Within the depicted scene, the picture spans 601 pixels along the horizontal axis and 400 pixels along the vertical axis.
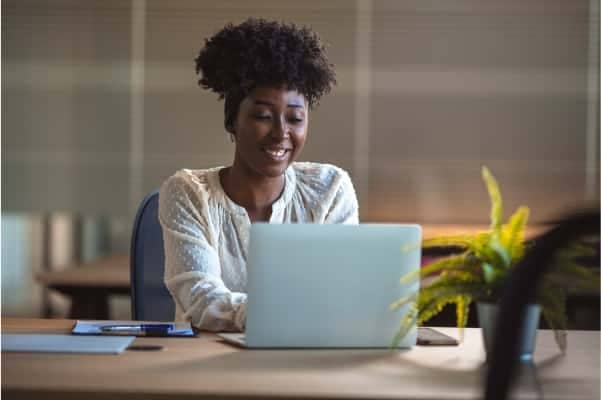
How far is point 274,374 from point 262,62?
101 centimetres

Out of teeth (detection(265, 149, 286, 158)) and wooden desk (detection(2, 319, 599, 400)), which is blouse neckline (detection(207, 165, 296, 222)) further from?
wooden desk (detection(2, 319, 599, 400))

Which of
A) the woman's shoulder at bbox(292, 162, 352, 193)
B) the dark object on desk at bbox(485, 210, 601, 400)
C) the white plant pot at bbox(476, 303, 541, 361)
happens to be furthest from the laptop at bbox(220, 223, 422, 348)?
the woman's shoulder at bbox(292, 162, 352, 193)

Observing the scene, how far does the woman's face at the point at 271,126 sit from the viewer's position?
219cm

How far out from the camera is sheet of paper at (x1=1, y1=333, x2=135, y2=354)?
1.50 m

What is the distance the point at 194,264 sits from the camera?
2.04 meters

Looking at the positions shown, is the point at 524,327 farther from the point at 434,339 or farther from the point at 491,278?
the point at 434,339

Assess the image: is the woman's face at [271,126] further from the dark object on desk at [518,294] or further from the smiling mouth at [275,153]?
the dark object on desk at [518,294]

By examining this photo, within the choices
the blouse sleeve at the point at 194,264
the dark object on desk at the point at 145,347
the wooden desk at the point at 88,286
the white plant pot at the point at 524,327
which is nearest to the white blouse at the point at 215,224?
the blouse sleeve at the point at 194,264

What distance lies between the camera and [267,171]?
2.24 metres

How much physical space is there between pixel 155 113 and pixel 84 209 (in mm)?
605

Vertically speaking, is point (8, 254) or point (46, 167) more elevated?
point (46, 167)

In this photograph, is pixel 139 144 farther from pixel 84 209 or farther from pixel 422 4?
pixel 422 4

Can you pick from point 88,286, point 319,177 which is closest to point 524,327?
point 319,177

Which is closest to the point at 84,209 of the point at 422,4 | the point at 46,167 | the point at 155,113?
the point at 46,167
